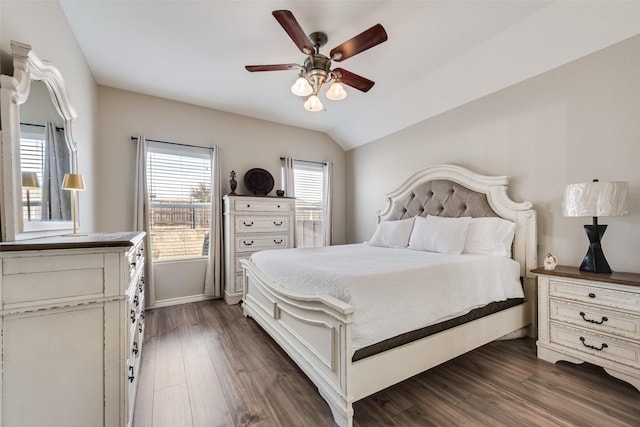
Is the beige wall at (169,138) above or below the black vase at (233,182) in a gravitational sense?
above

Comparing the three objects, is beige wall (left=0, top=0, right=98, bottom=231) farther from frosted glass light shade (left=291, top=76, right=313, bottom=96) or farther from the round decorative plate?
the round decorative plate

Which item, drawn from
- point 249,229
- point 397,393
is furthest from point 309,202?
point 397,393

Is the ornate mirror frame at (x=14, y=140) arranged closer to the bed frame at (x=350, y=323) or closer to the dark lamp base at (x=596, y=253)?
the bed frame at (x=350, y=323)

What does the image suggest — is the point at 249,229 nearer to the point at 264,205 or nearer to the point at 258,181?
the point at 264,205

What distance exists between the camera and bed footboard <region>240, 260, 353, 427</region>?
4.40ft

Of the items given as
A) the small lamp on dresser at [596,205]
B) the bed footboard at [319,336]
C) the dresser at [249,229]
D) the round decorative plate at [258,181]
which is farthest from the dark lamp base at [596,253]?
the round decorative plate at [258,181]

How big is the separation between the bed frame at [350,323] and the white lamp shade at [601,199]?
Answer: 0.51 m

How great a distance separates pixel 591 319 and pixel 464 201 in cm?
139

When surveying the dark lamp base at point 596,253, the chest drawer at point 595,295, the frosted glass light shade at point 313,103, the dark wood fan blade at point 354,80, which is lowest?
the chest drawer at point 595,295

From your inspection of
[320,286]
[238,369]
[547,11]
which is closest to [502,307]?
[320,286]

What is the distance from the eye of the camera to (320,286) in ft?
5.28

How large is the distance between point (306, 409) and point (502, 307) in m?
1.77

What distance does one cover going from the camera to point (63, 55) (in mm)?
1981

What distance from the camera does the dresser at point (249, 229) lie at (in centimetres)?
339
